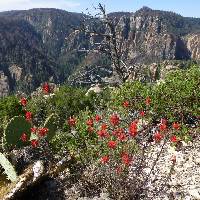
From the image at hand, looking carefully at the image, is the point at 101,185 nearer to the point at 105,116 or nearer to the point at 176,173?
the point at 176,173

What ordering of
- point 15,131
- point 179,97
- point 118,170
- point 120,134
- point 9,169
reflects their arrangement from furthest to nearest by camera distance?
point 179,97
point 15,131
point 9,169
point 120,134
point 118,170

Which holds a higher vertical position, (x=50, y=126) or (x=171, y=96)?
(x=171, y=96)

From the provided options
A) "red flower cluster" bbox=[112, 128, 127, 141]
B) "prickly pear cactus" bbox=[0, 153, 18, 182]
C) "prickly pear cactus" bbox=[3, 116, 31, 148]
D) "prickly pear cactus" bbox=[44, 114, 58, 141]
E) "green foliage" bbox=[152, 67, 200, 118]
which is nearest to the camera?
"red flower cluster" bbox=[112, 128, 127, 141]

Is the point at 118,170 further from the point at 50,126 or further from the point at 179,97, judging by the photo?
the point at 179,97

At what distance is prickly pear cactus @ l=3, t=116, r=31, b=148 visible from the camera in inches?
418

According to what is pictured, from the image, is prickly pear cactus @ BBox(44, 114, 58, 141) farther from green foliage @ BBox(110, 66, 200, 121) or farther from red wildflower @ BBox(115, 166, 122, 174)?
green foliage @ BBox(110, 66, 200, 121)

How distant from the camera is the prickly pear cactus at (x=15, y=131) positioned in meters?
10.6

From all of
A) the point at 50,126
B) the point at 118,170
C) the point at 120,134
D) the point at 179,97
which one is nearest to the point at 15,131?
the point at 50,126

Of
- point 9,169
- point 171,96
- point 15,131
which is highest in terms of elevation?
point 171,96

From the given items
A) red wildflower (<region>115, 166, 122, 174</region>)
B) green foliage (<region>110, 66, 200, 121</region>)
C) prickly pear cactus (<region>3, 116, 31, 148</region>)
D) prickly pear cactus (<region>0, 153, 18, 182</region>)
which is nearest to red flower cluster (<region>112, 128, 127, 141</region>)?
red wildflower (<region>115, 166, 122, 174</region>)

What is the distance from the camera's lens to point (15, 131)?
1073cm

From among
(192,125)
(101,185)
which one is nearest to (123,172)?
(101,185)

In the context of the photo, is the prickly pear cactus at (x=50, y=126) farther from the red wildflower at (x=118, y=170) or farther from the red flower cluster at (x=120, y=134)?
the red wildflower at (x=118, y=170)

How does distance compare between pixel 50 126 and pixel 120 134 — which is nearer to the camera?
pixel 120 134
